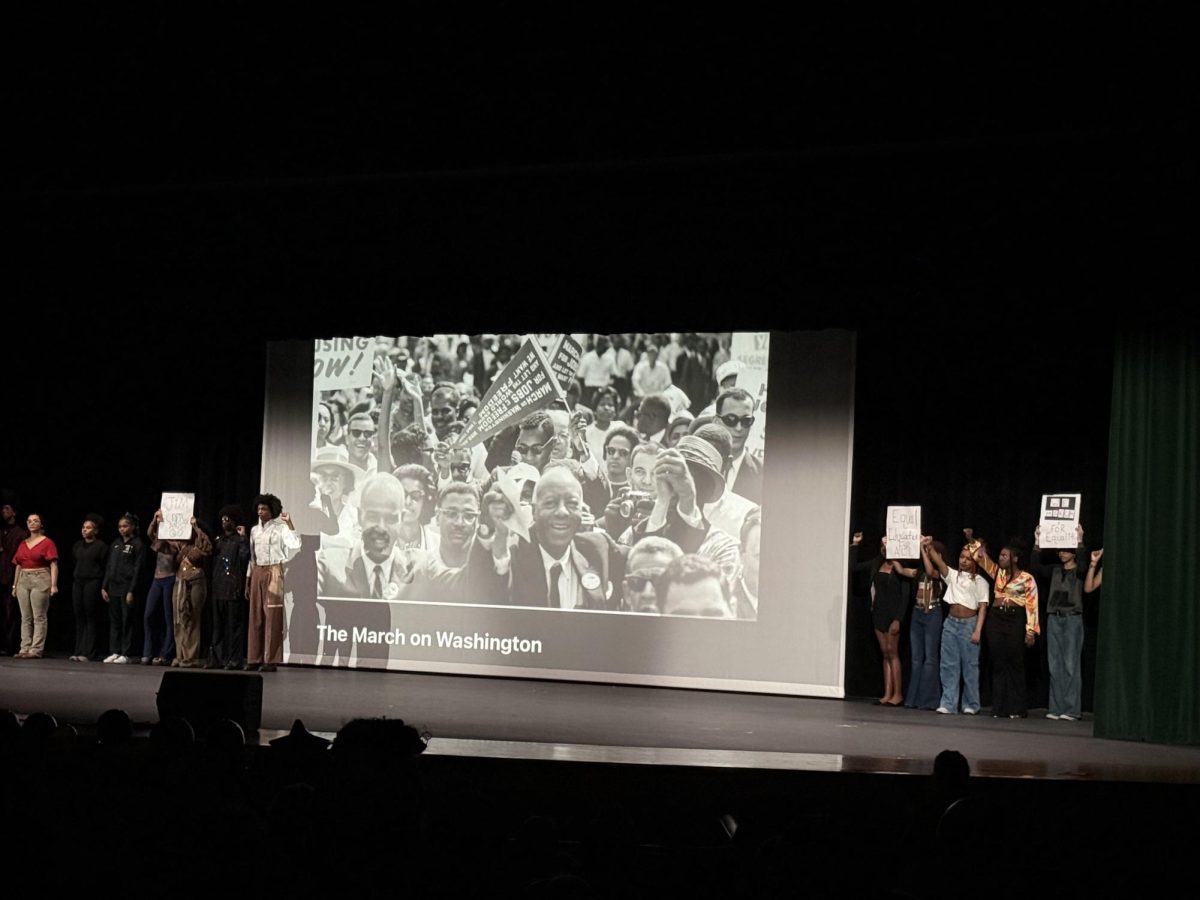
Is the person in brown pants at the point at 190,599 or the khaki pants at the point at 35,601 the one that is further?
the khaki pants at the point at 35,601

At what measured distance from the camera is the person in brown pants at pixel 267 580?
11336mm

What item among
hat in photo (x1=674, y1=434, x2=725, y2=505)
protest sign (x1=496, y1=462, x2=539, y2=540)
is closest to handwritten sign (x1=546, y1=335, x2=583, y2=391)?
protest sign (x1=496, y1=462, x2=539, y2=540)

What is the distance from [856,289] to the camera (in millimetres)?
11023

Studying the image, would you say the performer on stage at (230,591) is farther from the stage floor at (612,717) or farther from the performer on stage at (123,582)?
the performer on stage at (123,582)

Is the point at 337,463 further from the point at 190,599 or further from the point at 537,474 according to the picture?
the point at 537,474

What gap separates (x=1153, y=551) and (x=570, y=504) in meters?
4.74

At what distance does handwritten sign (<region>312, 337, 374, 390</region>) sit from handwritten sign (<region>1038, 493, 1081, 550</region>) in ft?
19.6

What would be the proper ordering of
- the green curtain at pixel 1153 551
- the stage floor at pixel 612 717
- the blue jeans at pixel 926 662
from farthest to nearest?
the blue jeans at pixel 926 662 < the green curtain at pixel 1153 551 < the stage floor at pixel 612 717

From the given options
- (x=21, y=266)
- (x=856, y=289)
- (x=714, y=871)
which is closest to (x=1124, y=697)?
(x=856, y=289)

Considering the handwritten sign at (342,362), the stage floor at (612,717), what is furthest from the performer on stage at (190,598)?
the handwritten sign at (342,362)

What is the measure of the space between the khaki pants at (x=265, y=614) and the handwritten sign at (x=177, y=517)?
0.89 metres

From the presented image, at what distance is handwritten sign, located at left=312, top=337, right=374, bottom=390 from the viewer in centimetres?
1235

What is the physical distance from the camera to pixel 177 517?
1202cm

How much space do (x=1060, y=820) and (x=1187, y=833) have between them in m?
0.48
